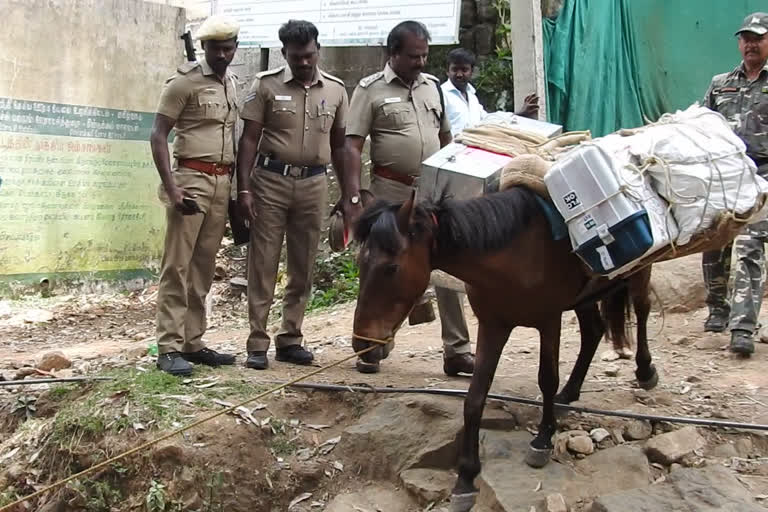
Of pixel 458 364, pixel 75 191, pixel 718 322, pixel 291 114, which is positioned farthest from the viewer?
pixel 75 191

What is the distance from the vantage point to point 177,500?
14.9 ft

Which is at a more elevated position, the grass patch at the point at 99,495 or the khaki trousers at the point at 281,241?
the khaki trousers at the point at 281,241

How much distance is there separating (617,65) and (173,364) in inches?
191

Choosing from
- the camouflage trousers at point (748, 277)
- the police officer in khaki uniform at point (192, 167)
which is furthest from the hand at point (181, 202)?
the camouflage trousers at point (748, 277)

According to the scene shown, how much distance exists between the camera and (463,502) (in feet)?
13.1

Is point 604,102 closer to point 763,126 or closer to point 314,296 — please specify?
point 763,126

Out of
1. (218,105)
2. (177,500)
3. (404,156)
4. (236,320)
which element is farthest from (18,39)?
(177,500)

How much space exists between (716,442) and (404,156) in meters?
2.36

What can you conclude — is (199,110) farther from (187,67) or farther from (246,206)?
(246,206)

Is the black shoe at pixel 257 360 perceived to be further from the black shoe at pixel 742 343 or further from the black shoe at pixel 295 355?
the black shoe at pixel 742 343

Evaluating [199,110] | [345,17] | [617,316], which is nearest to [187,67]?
[199,110]

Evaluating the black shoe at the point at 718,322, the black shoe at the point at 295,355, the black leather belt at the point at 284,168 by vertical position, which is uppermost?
the black leather belt at the point at 284,168

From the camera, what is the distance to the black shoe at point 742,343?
213 inches

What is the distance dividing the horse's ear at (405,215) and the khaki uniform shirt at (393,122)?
1.61m
